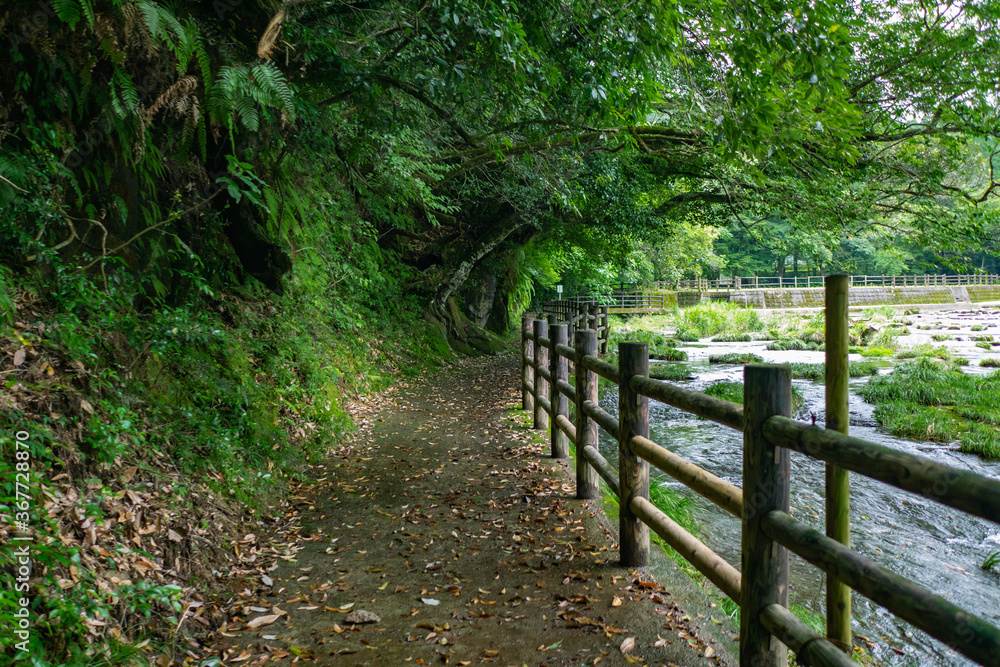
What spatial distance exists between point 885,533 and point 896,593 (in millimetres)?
4376

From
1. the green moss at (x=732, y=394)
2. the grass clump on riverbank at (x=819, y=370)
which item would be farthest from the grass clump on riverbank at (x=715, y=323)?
the green moss at (x=732, y=394)

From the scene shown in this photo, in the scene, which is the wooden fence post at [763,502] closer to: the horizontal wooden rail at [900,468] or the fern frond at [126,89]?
the horizontal wooden rail at [900,468]

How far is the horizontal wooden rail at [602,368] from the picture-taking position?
3.92 metres

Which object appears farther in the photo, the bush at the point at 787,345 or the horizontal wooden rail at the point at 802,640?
the bush at the point at 787,345

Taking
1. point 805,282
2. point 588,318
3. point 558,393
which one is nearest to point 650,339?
point 588,318

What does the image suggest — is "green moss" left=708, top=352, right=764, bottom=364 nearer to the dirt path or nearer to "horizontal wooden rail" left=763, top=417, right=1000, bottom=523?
the dirt path

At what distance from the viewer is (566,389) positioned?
5.50 metres

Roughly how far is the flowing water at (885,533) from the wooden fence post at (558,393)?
3.85 feet

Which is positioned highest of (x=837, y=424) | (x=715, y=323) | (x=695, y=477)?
(x=837, y=424)

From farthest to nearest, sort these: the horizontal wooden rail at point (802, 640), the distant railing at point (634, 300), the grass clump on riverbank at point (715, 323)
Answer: the distant railing at point (634, 300) < the grass clump on riverbank at point (715, 323) < the horizontal wooden rail at point (802, 640)

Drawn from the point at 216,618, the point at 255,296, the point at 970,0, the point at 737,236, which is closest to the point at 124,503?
the point at 216,618

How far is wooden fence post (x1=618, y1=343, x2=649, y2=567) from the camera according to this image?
3605 millimetres

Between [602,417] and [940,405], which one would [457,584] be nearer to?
[602,417]

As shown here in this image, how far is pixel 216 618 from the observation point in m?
→ 3.12
